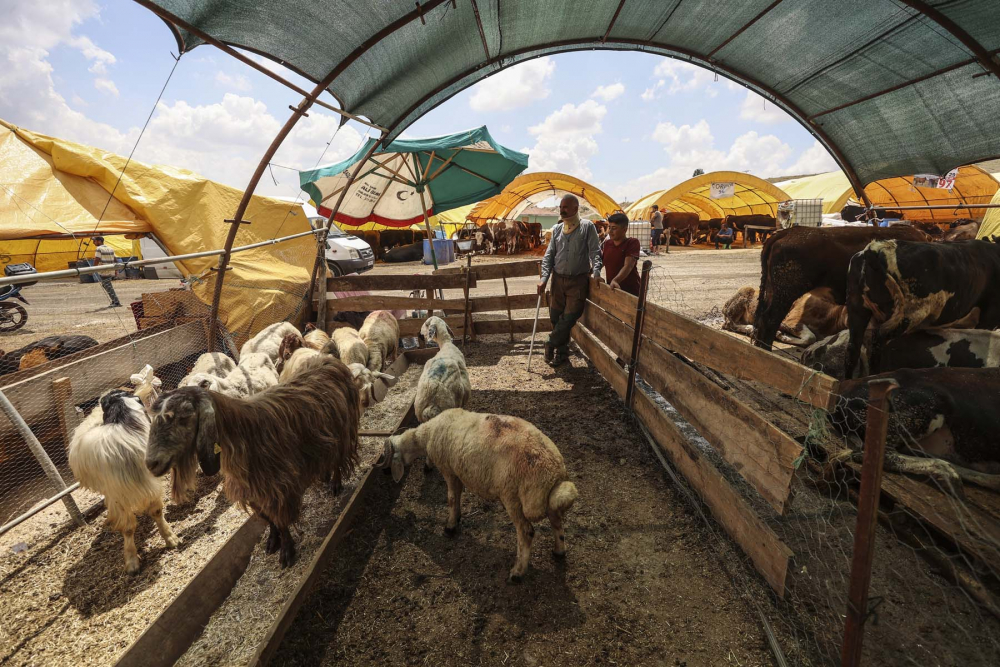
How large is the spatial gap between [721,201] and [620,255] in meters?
28.9

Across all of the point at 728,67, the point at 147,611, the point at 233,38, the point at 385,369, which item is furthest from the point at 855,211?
the point at 147,611

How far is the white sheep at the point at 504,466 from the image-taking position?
2.61 metres

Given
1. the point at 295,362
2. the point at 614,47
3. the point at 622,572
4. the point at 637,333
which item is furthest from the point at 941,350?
the point at 295,362

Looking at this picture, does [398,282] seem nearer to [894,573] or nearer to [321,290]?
[321,290]

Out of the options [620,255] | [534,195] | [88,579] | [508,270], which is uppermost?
[534,195]

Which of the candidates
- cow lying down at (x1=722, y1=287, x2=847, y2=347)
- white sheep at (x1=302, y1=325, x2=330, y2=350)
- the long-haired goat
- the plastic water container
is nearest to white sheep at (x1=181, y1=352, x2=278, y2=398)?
white sheep at (x1=302, y1=325, x2=330, y2=350)

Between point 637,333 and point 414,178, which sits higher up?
point 414,178

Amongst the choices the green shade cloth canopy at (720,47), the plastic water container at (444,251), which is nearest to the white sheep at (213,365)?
the green shade cloth canopy at (720,47)

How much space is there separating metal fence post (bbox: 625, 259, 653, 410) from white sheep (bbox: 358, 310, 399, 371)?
3.57 m

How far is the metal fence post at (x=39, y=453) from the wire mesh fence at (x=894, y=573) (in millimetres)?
5121

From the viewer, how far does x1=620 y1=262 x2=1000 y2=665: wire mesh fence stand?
2129 millimetres

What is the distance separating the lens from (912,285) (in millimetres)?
4109

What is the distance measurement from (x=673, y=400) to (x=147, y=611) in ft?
13.6

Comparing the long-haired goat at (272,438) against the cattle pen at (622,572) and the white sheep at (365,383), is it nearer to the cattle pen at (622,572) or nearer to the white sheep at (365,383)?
Result: the cattle pen at (622,572)
